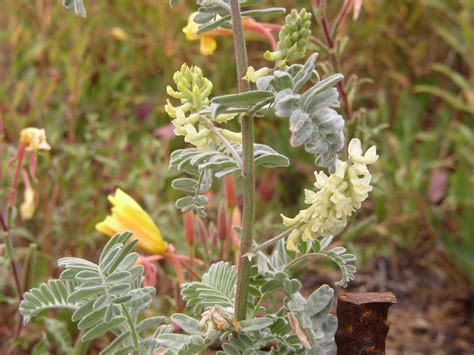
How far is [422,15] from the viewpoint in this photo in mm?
2736

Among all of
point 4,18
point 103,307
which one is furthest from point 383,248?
point 103,307

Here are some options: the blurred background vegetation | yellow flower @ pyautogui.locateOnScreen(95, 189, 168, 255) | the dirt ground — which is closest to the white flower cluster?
yellow flower @ pyautogui.locateOnScreen(95, 189, 168, 255)

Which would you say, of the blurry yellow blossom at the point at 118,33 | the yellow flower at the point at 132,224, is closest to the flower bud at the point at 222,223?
the yellow flower at the point at 132,224

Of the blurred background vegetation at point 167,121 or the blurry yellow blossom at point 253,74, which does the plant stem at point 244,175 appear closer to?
the blurry yellow blossom at point 253,74

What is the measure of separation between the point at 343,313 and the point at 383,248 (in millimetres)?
1346

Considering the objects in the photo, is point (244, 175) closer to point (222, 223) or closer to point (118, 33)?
point (222, 223)

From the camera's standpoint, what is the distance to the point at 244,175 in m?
0.68

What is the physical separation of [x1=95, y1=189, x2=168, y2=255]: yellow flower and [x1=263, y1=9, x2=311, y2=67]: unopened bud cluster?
464 mm

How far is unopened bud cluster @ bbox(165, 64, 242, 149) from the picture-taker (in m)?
0.67

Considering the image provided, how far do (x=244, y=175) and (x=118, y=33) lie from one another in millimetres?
1820

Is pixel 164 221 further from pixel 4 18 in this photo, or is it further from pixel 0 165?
pixel 4 18

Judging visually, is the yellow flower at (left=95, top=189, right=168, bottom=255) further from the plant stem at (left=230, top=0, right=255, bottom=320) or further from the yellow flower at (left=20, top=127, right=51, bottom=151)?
the plant stem at (left=230, top=0, right=255, bottom=320)

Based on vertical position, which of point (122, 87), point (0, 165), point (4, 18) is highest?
point (4, 18)

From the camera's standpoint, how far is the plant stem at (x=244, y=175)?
660mm
